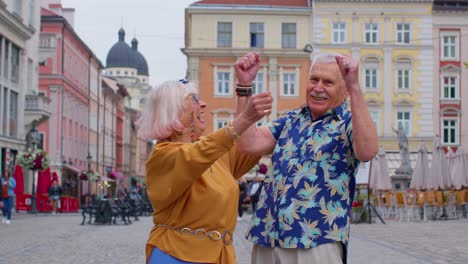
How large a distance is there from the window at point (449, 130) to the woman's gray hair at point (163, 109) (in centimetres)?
5273

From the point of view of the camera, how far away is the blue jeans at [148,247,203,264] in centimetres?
395

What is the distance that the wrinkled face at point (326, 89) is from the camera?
3.78 m

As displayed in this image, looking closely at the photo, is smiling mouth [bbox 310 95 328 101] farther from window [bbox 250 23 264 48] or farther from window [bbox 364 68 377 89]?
window [bbox 250 23 264 48]

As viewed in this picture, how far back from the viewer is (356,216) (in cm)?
2489

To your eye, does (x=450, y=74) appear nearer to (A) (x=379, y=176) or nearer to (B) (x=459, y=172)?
(B) (x=459, y=172)

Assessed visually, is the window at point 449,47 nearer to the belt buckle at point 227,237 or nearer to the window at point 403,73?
the window at point 403,73

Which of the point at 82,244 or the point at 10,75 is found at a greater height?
the point at 10,75

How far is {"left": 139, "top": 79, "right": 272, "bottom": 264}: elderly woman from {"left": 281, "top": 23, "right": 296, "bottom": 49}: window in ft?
168

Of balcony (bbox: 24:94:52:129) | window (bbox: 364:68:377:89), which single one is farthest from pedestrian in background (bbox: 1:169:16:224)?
window (bbox: 364:68:377:89)

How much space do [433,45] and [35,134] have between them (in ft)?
90.1

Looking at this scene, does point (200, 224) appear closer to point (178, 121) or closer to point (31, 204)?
point (178, 121)

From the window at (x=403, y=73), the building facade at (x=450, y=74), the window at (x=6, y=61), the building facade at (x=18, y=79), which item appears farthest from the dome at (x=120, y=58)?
the window at (x=6, y=61)

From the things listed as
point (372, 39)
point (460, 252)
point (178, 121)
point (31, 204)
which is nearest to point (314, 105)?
point (178, 121)

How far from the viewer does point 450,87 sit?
2167 inches
